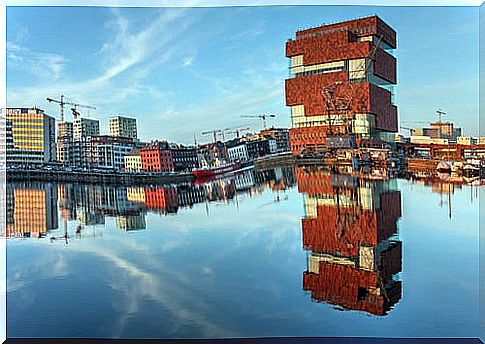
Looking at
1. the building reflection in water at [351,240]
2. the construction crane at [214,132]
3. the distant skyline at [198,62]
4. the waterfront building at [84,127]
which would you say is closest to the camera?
the building reflection in water at [351,240]

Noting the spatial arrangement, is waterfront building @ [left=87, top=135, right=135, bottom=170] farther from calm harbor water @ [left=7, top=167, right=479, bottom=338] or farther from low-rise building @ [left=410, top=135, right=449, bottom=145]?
low-rise building @ [left=410, top=135, right=449, bottom=145]

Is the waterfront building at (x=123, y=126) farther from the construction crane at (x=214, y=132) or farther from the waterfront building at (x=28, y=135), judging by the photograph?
the construction crane at (x=214, y=132)

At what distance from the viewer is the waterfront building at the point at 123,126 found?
18.7ft

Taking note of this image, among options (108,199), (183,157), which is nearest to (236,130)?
(183,157)

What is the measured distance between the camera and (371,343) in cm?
453

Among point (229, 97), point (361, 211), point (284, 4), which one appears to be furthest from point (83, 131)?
point (361, 211)

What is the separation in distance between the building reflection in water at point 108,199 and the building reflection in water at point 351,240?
0.40m

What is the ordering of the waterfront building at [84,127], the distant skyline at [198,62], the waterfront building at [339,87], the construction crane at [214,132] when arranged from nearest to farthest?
the distant skyline at [198,62] < the waterfront building at [84,127] < the waterfront building at [339,87] < the construction crane at [214,132]

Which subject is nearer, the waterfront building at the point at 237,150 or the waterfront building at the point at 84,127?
the waterfront building at the point at 84,127

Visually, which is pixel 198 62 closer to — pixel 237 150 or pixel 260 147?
pixel 237 150

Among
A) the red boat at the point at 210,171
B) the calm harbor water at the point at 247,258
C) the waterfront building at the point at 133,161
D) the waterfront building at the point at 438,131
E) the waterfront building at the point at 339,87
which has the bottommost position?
the calm harbor water at the point at 247,258

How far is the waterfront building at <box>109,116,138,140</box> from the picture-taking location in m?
5.70

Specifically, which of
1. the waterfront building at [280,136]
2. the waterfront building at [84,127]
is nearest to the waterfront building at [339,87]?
the waterfront building at [280,136]

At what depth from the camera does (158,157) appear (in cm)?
594
